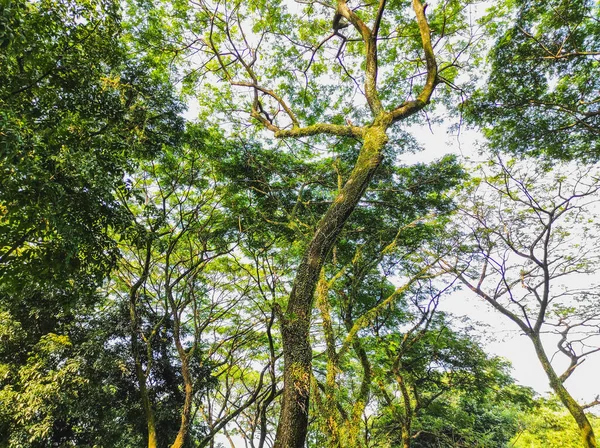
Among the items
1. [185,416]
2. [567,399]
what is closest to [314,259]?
[185,416]

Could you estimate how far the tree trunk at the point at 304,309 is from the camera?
263cm

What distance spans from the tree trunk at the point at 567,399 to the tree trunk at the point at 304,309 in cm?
905

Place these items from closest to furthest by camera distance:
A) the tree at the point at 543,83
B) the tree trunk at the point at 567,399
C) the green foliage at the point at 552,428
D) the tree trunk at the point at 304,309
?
the tree trunk at the point at 304,309, the tree at the point at 543,83, the tree trunk at the point at 567,399, the green foliage at the point at 552,428

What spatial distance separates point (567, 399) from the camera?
8.03 m

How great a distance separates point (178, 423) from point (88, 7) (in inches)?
352

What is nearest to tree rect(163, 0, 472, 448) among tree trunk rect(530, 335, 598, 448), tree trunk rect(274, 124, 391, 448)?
tree trunk rect(274, 124, 391, 448)

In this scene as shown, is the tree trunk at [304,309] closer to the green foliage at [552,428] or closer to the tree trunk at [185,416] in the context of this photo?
the tree trunk at [185,416]

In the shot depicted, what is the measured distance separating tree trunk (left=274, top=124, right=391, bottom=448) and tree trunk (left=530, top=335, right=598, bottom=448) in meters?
9.05

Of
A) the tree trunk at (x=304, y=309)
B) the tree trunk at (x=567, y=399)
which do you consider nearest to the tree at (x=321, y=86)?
the tree trunk at (x=304, y=309)

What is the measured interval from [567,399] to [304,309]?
31.9ft

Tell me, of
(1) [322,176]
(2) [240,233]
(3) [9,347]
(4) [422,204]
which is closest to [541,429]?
(4) [422,204]

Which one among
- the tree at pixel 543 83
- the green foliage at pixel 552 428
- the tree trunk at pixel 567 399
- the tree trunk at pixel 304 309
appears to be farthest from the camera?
the green foliage at pixel 552 428

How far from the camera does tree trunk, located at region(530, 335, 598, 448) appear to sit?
723cm

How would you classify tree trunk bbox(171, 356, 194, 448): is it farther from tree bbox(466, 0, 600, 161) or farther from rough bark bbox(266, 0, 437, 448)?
tree bbox(466, 0, 600, 161)
